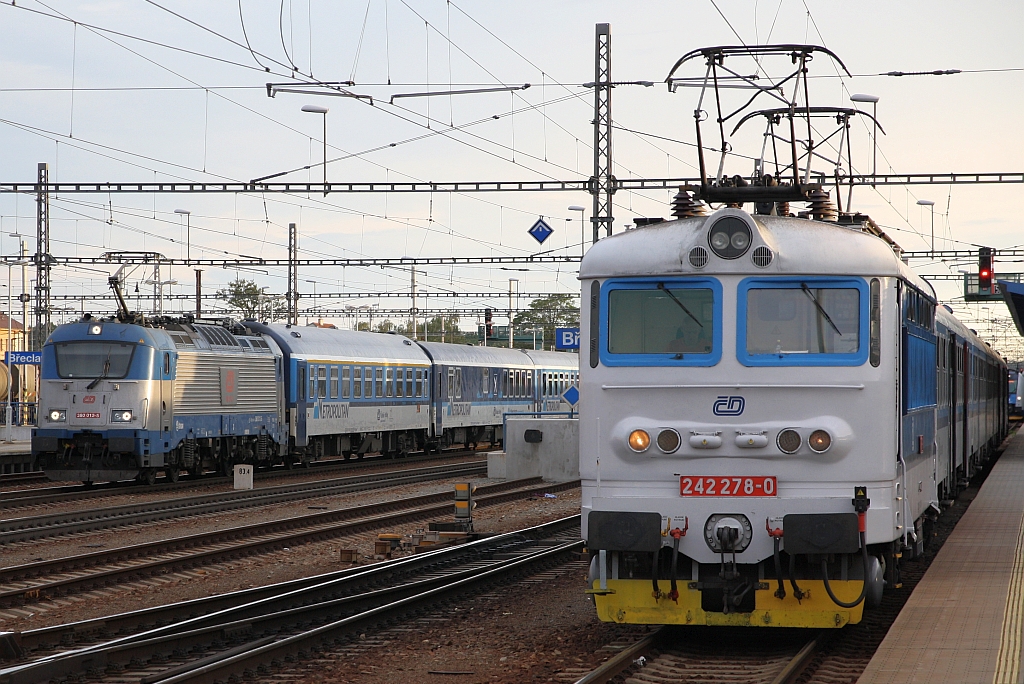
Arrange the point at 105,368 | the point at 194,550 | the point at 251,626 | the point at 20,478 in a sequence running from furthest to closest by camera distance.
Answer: the point at 20,478 < the point at 105,368 < the point at 194,550 < the point at 251,626

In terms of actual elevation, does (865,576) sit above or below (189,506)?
above

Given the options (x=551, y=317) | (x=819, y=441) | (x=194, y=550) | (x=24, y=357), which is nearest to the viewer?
(x=819, y=441)

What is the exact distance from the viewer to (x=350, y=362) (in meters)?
32.5

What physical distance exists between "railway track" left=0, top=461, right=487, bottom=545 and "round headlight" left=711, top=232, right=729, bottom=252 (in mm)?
11306

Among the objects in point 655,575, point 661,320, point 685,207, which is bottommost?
point 655,575

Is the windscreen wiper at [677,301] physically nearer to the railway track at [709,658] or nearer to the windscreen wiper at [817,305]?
the windscreen wiper at [817,305]

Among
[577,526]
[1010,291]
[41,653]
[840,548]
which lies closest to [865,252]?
[840,548]

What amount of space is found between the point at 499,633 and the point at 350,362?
22.7m

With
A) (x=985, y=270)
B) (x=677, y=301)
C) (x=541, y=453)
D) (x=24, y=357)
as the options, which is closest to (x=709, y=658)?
(x=677, y=301)

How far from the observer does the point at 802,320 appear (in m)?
8.92

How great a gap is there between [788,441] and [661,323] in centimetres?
124

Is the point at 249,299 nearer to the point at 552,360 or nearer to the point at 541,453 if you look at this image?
the point at 552,360

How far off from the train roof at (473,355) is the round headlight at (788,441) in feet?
97.5

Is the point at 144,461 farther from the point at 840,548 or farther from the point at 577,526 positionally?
the point at 840,548
